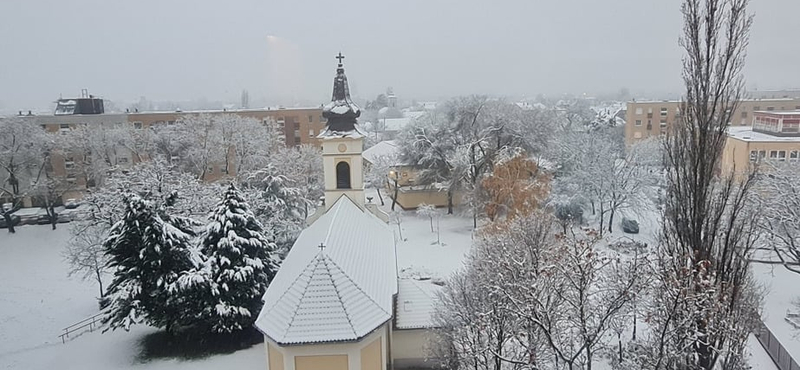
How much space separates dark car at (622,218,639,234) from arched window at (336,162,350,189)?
63.3 ft

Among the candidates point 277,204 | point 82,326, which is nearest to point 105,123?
point 277,204

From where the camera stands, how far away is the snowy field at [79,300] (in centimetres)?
1725

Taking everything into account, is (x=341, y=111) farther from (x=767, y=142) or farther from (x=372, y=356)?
(x=767, y=142)

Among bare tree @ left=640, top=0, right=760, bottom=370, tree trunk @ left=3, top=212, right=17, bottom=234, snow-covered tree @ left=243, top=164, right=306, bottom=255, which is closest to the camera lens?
bare tree @ left=640, top=0, right=760, bottom=370

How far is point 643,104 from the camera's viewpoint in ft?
174

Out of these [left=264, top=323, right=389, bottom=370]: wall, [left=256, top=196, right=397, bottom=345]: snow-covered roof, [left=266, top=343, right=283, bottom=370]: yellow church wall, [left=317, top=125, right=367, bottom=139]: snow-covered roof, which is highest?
[left=317, top=125, right=367, bottom=139]: snow-covered roof

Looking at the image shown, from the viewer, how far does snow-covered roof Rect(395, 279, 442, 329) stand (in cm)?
1565

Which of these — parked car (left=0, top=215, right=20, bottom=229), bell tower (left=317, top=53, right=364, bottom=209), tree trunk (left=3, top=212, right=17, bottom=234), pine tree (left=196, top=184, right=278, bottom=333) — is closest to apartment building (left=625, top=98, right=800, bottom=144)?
bell tower (left=317, top=53, right=364, bottom=209)

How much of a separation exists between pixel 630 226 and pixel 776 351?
16408 mm

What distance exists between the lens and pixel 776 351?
1605cm

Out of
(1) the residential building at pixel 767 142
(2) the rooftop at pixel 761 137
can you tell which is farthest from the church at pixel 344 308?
(2) the rooftop at pixel 761 137

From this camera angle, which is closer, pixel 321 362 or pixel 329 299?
pixel 329 299

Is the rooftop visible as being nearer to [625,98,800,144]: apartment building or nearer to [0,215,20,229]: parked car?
[625,98,800,144]: apartment building

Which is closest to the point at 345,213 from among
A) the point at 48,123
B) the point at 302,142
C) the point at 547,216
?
the point at 547,216
